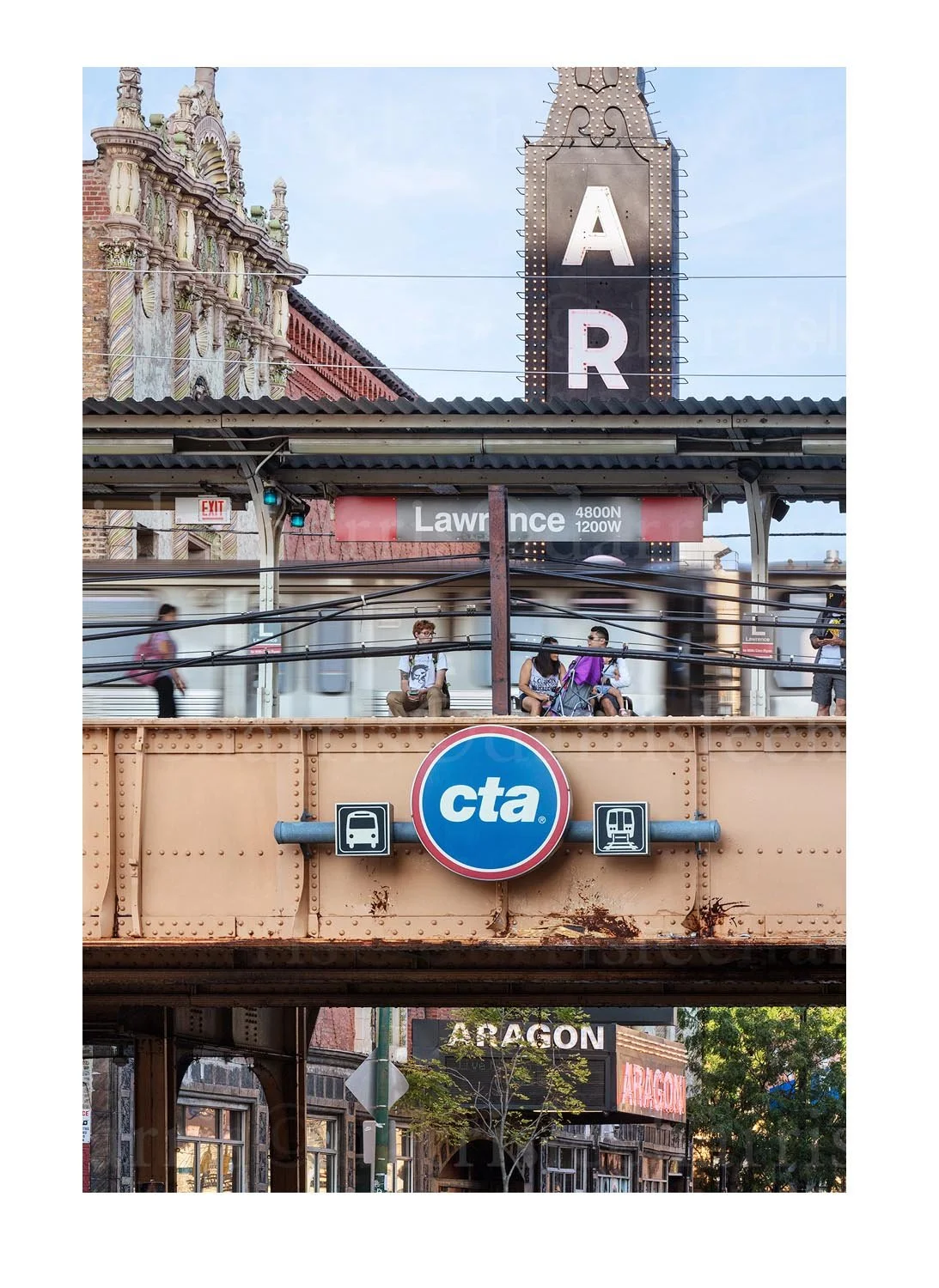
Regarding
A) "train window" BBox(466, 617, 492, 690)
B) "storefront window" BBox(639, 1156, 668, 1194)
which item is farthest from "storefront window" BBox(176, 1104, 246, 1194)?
"storefront window" BBox(639, 1156, 668, 1194)

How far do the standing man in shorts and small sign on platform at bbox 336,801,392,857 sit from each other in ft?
13.7

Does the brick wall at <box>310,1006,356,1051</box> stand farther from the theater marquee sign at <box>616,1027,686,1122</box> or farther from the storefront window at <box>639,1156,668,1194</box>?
the storefront window at <box>639,1156,668,1194</box>

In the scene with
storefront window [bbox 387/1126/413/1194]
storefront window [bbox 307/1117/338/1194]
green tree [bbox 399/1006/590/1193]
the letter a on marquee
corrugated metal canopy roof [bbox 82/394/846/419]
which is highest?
the letter a on marquee

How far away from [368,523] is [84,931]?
223 inches

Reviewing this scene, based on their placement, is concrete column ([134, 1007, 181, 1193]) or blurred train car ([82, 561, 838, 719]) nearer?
blurred train car ([82, 561, 838, 719])

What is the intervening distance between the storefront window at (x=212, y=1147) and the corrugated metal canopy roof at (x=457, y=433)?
49.5 ft

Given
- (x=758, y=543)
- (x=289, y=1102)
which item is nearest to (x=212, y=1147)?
(x=289, y=1102)

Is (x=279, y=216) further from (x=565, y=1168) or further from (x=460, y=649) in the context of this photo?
(x=460, y=649)

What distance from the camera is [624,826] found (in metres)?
11.8

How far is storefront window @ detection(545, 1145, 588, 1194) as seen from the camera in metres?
42.1

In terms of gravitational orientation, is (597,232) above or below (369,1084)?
above

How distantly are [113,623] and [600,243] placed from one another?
1803 centimetres
